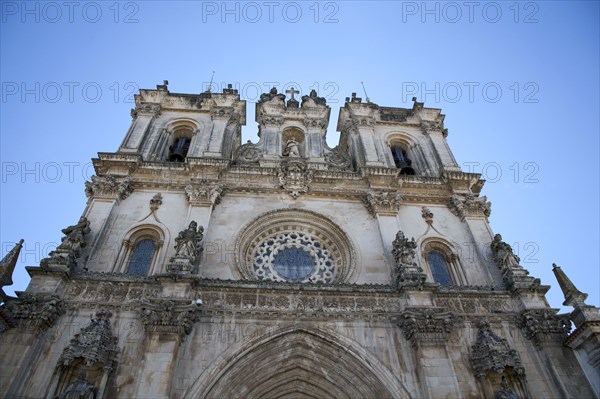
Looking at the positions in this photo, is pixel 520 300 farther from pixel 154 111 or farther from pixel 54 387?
pixel 154 111

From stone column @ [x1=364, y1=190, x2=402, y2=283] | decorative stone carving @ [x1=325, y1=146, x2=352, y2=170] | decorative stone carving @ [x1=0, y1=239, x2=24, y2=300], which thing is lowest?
decorative stone carving @ [x1=0, y1=239, x2=24, y2=300]

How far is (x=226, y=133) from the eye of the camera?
20.6 meters

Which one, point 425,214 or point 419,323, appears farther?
point 425,214

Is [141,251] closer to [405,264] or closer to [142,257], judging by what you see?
[142,257]

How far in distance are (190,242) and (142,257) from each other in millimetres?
2609

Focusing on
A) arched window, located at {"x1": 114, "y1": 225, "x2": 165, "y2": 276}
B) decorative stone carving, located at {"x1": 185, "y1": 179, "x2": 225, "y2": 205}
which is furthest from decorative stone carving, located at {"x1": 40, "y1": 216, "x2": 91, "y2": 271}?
decorative stone carving, located at {"x1": 185, "y1": 179, "x2": 225, "y2": 205}

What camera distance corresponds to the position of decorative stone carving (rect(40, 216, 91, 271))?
12516 mm

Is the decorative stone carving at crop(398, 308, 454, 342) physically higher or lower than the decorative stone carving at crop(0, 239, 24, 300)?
lower

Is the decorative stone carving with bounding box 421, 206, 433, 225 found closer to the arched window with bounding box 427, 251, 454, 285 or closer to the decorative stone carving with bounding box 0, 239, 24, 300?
the arched window with bounding box 427, 251, 454, 285

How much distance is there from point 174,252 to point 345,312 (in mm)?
6326

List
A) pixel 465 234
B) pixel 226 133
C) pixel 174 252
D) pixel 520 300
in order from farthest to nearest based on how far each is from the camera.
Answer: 1. pixel 226 133
2. pixel 465 234
3. pixel 174 252
4. pixel 520 300

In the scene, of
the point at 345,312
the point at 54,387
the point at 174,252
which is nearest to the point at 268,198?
the point at 174,252

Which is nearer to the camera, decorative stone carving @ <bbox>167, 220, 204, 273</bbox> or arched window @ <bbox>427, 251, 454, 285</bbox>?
decorative stone carving @ <bbox>167, 220, 204, 273</bbox>

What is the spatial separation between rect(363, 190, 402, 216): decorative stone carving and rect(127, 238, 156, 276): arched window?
8648mm
